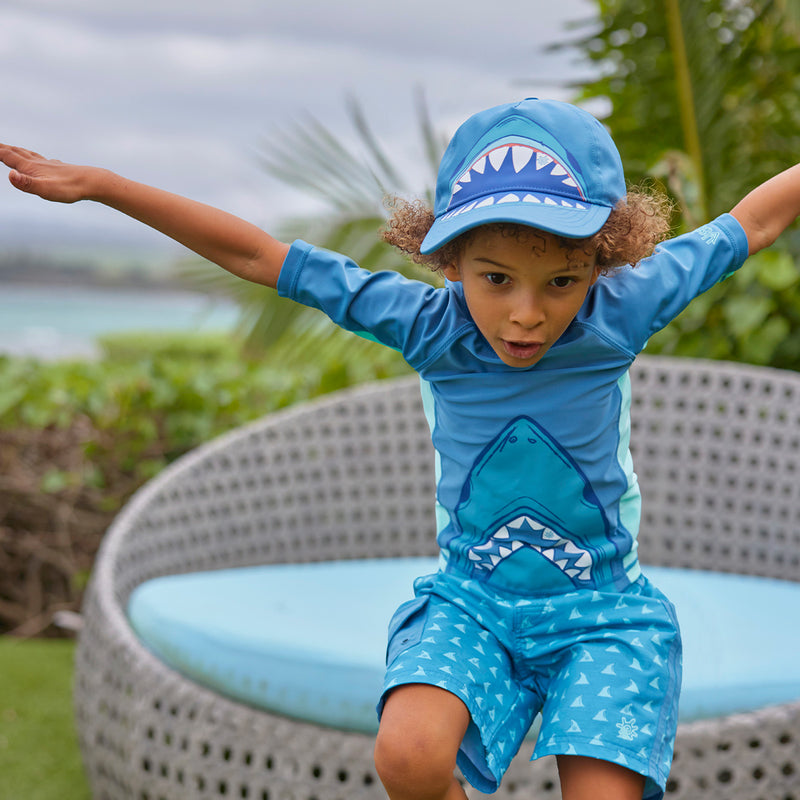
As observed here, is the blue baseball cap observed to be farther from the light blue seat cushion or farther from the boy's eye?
the light blue seat cushion

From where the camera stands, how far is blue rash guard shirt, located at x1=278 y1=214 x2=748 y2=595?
4.20ft

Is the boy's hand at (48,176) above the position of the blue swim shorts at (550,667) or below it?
above

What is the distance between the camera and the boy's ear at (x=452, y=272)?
51.1 inches

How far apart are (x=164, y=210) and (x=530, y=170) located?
441 millimetres

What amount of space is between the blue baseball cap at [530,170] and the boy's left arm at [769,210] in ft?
0.69

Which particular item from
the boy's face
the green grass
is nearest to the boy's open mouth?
the boy's face

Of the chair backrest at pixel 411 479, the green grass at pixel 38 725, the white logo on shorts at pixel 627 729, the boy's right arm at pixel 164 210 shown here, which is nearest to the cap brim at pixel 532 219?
the boy's right arm at pixel 164 210

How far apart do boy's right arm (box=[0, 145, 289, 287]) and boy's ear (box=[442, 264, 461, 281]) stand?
210 millimetres

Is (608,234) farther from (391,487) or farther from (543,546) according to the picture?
(391,487)

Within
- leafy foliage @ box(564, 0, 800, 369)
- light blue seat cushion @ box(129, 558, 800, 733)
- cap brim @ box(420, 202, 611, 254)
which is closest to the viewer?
cap brim @ box(420, 202, 611, 254)

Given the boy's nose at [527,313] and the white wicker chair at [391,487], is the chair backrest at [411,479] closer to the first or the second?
the white wicker chair at [391,487]

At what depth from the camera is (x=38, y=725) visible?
2.42m

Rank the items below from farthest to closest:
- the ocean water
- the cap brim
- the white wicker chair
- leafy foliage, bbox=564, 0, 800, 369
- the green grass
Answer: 1. the ocean water
2. leafy foliage, bbox=564, 0, 800, 369
3. the white wicker chair
4. the green grass
5. the cap brim

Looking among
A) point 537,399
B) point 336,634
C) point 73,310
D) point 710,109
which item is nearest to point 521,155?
point 537,399
